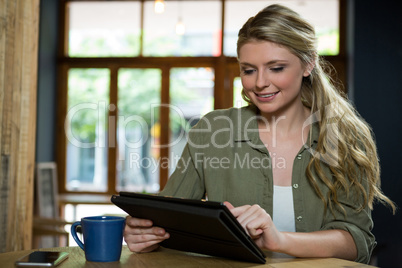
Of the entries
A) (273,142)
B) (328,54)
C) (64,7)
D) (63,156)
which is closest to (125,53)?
(64,7)

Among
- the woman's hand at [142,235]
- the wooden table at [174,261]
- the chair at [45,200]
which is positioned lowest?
the chair at [45,200]

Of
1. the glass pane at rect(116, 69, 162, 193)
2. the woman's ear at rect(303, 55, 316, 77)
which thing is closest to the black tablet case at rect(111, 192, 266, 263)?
the woman's ear at rect(303, 55, 316, 77)

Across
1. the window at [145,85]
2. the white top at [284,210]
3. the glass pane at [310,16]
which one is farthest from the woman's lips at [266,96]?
the window at [145,85]

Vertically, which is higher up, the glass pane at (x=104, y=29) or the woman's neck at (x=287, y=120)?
the glass pane at (x=104, y=29)

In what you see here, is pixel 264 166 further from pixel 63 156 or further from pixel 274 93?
pixel 63 156

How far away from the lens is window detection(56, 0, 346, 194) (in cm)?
629

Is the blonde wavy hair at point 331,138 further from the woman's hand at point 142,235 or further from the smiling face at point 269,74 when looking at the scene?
the woman's hand at point 142,235

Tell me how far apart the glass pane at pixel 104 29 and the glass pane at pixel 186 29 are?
0.57 feet

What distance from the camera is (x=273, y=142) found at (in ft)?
5.72

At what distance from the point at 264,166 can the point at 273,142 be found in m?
0.13

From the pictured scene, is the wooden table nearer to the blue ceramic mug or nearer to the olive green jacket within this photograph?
the blue ceramic mug

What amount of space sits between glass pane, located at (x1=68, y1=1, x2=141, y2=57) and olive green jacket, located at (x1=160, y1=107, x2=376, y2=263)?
485 centimetres

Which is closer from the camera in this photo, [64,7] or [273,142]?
[273,142]

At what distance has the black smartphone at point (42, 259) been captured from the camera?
110 centimetres
